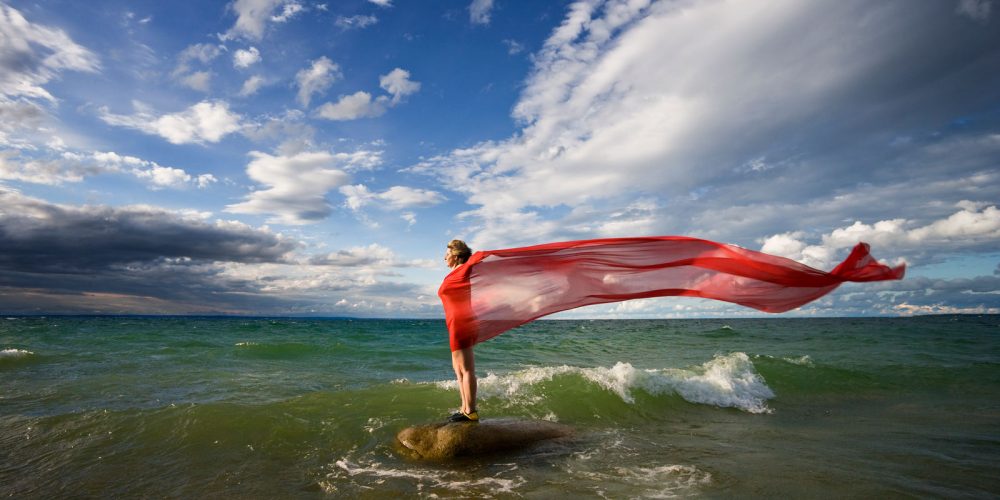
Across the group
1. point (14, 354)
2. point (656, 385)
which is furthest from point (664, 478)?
point (14, 354)

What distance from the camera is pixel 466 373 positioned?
6598mm

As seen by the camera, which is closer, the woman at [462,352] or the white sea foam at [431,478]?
the white sea foam at [431,478]

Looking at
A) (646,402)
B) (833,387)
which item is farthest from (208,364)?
(833,387)

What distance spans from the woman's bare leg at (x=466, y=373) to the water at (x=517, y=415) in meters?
0.83

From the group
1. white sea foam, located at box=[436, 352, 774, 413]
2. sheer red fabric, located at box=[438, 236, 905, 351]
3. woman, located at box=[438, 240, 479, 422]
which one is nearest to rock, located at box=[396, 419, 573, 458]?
woman, located at box=[438, 240, 479, 422]

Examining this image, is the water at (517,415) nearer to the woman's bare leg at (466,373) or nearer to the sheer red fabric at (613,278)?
the woman's bare leg at (466,373)

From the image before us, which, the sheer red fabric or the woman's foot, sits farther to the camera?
the woman's foot

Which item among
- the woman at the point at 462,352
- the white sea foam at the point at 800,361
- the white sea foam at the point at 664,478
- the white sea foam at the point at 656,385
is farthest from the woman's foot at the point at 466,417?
the white sea foam at the point at 800,361

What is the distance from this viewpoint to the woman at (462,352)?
6461 millimetres

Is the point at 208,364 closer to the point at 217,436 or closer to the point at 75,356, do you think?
the point at 75,356

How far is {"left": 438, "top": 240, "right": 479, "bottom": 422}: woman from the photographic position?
6461mm

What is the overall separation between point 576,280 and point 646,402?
5113 millimetres

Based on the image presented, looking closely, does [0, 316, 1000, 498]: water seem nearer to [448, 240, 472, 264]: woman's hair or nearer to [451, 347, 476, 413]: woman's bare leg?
[451, 347, 476, 413]: woman's bare leg

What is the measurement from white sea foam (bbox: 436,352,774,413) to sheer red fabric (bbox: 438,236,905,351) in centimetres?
417
